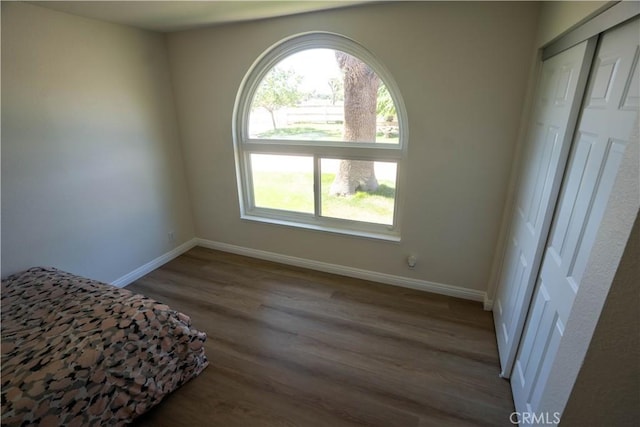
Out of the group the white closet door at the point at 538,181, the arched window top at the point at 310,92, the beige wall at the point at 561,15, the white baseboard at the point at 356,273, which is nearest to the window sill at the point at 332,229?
the white baseboard at the point at 356,273

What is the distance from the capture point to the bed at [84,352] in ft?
4.22

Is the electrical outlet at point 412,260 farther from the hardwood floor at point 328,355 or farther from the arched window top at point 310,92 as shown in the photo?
the arched window top at point 310,92

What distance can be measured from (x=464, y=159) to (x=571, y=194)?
3.44 feet

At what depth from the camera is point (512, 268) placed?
6.48 ft

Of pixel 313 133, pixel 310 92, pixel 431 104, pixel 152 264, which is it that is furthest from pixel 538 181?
pixel 152 264

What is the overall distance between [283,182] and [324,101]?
3.02 feet

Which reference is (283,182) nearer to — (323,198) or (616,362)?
(323,198)

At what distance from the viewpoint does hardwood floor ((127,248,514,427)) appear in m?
1.64

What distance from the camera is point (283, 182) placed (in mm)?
3080

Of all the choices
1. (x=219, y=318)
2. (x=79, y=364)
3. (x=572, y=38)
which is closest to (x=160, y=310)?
(x=79, y=364)

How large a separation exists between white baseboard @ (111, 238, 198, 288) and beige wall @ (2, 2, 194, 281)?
0.17 ft

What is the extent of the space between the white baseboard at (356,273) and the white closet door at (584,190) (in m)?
1.05

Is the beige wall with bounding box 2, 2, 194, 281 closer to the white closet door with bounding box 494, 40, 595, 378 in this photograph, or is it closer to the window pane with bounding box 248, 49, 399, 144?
the window pane with bounding box 248, 49, 399, 144

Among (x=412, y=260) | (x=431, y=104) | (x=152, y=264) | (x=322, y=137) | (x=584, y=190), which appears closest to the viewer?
(x=584, y=190)
